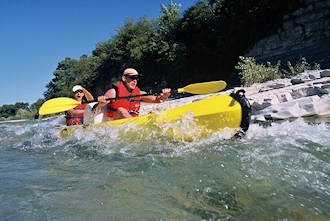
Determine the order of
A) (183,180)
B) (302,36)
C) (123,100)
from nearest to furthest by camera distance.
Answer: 1. (183,180)
2. (123,100)
3. (302,36)

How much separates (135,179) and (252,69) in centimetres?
659

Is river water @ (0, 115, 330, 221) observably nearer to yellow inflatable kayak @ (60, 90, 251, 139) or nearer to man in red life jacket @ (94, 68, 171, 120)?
yellow inflatable kayak @ (60, 90, 251, 139)

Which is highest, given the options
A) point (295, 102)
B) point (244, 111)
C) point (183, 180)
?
point (244, 111)

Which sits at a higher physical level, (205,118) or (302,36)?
(302,36)

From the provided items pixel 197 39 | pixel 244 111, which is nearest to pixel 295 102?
pixel 244 111

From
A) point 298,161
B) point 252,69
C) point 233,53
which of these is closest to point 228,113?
point 298,161

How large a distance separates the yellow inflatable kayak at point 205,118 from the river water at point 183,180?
12 centimetres

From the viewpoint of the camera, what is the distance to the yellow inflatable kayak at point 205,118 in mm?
2912

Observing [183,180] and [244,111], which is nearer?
[183,180]

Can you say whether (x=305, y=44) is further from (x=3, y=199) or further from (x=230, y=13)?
(x=3, y=199)

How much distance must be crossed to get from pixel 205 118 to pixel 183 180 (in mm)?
1269

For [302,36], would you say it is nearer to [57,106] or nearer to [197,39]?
[197,39]

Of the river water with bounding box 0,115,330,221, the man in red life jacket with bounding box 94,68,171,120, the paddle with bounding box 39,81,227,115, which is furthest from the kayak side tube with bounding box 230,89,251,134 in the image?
the man in red life jacket with bounding box 94,68,171,120

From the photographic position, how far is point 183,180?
185cm
